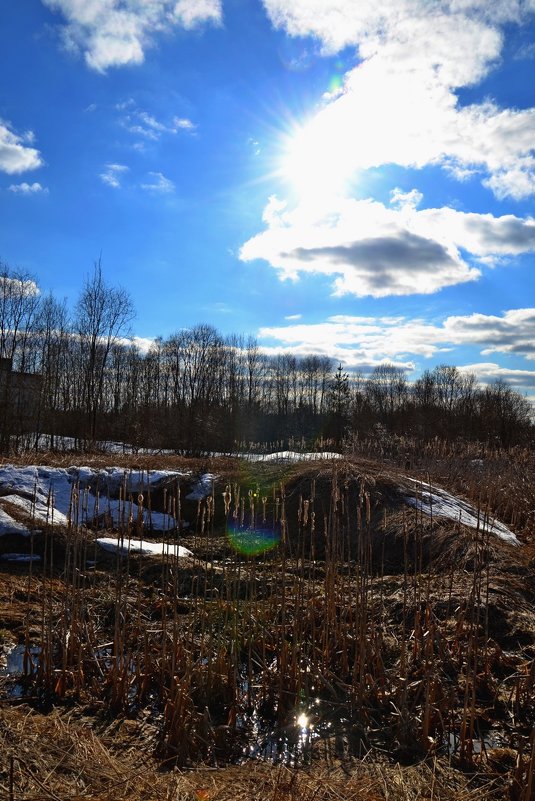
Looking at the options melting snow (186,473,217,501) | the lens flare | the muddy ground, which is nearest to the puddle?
the muddy ground

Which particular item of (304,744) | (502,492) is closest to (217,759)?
(304,744)

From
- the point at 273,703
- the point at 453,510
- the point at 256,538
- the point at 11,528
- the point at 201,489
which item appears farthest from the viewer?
the point at 201,489

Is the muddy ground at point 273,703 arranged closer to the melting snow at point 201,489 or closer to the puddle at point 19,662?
the puddle at point 19,662

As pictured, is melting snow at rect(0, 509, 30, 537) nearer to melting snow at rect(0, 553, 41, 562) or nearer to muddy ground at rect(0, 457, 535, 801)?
melting snow at rect(0, 553, 41, 562)

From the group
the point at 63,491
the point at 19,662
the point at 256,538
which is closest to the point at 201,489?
the point at 63,491

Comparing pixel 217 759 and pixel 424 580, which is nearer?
pixel 217 759

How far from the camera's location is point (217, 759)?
312 cm

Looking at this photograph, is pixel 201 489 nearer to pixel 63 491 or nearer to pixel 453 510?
pixel 63 491

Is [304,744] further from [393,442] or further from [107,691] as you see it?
[393,442]

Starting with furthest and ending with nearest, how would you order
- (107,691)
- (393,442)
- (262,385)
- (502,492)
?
1. (262,385)
2. (393,442)
3. (502,492)
4. (107,691)

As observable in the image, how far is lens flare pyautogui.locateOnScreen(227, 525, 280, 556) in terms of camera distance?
729 cm

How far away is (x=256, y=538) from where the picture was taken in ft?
26.5

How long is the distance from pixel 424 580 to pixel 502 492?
6.21 m

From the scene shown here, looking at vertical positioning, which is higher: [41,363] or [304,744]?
[41,363]
